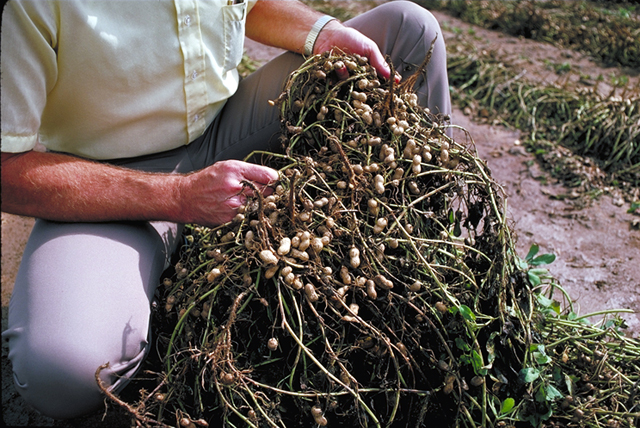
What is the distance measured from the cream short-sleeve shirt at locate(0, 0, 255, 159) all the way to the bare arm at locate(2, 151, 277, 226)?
8 cm

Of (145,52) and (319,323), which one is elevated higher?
(145,52)

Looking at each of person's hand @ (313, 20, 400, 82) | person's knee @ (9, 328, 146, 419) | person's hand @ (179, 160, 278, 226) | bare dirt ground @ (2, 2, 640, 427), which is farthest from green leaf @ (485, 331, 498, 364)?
person's knee @ (9, 328, 146, 419)

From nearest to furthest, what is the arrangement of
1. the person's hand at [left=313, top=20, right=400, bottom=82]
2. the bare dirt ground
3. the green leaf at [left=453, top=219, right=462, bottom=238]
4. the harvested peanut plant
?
the harvested peanut plant, the green leaf at [left=453, top=219, right=462, bottom=238], the person's hand at [left=313, top=20, right=400, bottom=82], the bare dirt ground

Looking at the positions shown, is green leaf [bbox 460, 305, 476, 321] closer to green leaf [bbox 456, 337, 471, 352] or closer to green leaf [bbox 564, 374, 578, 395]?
green leaf [bbox 456, 337, 471, 352]

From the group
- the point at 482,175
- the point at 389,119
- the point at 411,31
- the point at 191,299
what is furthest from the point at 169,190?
the point at 411,31

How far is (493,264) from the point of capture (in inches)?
45.4

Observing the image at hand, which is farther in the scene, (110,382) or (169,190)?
(169,190)

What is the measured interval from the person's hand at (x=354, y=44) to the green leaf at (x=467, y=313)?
0.73 metres

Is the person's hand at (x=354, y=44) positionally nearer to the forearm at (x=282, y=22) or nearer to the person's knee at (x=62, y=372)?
the forearm at (x=282, y=22)

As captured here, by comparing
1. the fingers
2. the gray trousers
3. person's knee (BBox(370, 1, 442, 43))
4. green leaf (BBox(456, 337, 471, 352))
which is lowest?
the gray trousers

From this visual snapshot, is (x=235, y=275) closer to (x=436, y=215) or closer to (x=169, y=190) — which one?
(x=169, y=190)

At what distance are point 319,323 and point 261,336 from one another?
6.9 inches

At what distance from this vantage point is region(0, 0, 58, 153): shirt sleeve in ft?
3.75

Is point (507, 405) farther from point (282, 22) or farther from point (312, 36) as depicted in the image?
point (282, 22)
